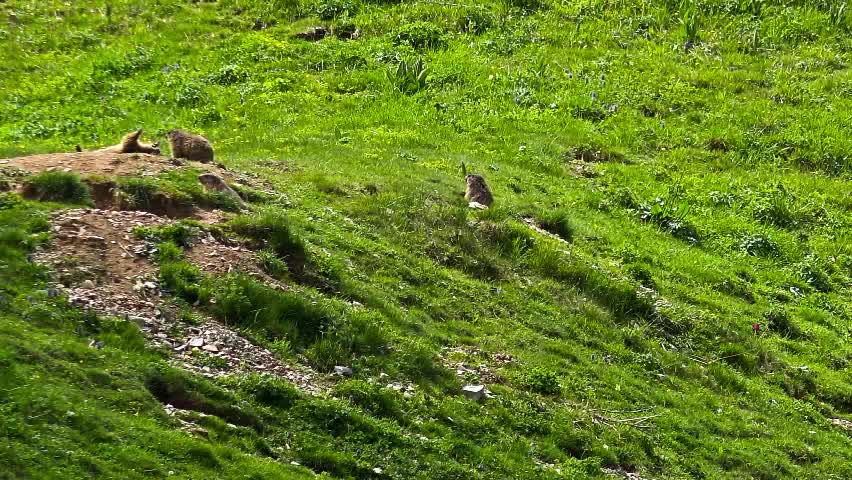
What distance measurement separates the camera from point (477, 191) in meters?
17.5

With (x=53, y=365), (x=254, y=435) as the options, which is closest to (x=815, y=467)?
(x=254, y=435)

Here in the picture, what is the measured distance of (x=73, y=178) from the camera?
11.6m

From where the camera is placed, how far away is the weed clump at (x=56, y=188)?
1127 cm

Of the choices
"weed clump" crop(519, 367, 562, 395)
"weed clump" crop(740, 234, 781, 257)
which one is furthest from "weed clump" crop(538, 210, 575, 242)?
"weed clump" crop(519, 367, 562, 395)

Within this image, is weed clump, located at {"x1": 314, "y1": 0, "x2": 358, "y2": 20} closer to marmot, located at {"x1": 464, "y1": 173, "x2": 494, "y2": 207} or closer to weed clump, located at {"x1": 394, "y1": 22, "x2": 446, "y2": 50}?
weed clump, located at {"x1": 394, "y1": 22, "x2": 446, "y2": 50}

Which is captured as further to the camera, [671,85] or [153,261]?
[671,85]

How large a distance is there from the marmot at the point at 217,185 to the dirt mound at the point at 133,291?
6.21 feet

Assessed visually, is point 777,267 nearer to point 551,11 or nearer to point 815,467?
point 815,467

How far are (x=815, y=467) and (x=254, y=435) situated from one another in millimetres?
8557

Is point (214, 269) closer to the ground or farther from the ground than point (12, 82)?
farther from the ground

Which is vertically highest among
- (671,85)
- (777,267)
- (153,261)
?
(153,261)

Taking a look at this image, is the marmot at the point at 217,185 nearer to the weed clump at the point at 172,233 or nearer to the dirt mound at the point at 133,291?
the weed clump at the point at 172,233

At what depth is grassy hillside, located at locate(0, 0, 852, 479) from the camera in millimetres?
9234

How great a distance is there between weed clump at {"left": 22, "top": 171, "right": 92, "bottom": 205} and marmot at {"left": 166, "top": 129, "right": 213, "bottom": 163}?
9.77ft
